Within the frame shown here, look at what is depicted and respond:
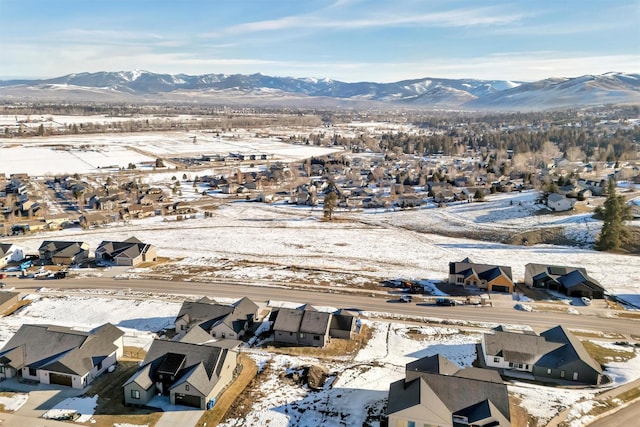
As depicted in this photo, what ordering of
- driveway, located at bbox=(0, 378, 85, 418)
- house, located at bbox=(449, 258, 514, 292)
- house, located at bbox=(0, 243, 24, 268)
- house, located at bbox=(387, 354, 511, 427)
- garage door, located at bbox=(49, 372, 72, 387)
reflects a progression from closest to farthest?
house, located at bbox=(387, 354, 511, 427), driveway, located at bbox=(0, 378, 85, 418), garage door, located at bbox=(49, 372, 72, 387), house, located at bbox=(449, 258, 514, 292), house, located at bbox=(0, 243, 24, 268)

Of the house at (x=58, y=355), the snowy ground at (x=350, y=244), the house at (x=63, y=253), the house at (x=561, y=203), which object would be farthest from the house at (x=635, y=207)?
the house at (x=63, y=253)

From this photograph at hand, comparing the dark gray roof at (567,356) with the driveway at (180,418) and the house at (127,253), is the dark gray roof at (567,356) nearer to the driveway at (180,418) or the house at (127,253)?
the driveway at (180,418)

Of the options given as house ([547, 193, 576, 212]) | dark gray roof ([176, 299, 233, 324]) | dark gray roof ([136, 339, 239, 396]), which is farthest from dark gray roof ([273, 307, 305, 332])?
house ([547, 193, 576, 212])

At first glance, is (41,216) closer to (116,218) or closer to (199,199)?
(116,218)

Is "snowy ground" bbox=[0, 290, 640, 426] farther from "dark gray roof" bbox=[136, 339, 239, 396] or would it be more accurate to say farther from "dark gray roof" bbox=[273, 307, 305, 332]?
"dark gray roof" bbox=[136, 339, 239, 396]

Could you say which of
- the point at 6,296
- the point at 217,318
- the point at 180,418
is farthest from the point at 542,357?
the point at 6,296

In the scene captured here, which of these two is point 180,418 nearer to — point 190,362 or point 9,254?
point 190,362
